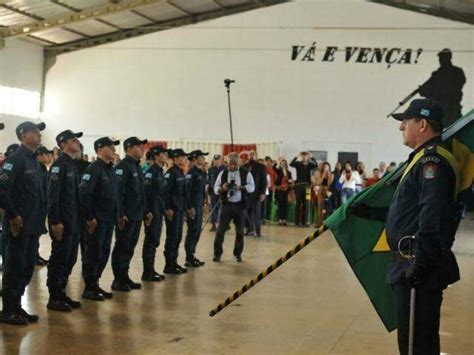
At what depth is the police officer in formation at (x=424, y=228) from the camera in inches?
134

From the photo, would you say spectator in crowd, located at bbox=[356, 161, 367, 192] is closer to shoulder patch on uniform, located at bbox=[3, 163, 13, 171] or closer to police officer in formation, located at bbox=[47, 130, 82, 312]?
police officer in formation, located at bbox=[47, 130, 82, 312]

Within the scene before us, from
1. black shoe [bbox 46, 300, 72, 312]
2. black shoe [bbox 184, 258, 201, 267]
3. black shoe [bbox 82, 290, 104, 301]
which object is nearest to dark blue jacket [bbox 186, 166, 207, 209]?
black shoe [bbox 184, 258, 201, 267]

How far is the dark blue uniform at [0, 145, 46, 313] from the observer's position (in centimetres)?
624

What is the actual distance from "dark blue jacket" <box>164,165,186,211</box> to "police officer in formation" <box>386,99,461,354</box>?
632 centimetres

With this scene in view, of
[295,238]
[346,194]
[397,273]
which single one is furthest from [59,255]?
[346,194]

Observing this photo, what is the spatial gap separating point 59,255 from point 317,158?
56.2ft

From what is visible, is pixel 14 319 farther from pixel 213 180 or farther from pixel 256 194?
pixel 213 180

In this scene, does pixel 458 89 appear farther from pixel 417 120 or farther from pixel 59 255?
pixel 417 120

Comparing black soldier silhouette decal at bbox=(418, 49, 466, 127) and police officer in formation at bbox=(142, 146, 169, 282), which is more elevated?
black soldier silhouette decal at bbox=(418, 49, 466, 127)

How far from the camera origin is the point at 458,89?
22.7 m

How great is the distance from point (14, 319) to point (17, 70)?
1934 cm

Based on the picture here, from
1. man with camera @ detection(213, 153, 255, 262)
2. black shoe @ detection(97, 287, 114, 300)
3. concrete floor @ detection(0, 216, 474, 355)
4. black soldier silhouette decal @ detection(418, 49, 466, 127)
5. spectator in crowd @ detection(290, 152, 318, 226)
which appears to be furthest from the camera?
black soldier silhouette decal @ detection(418, 49, 466, 127)

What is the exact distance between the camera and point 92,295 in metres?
7.66

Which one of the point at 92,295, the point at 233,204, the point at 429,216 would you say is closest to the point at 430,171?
the point at 429,216
